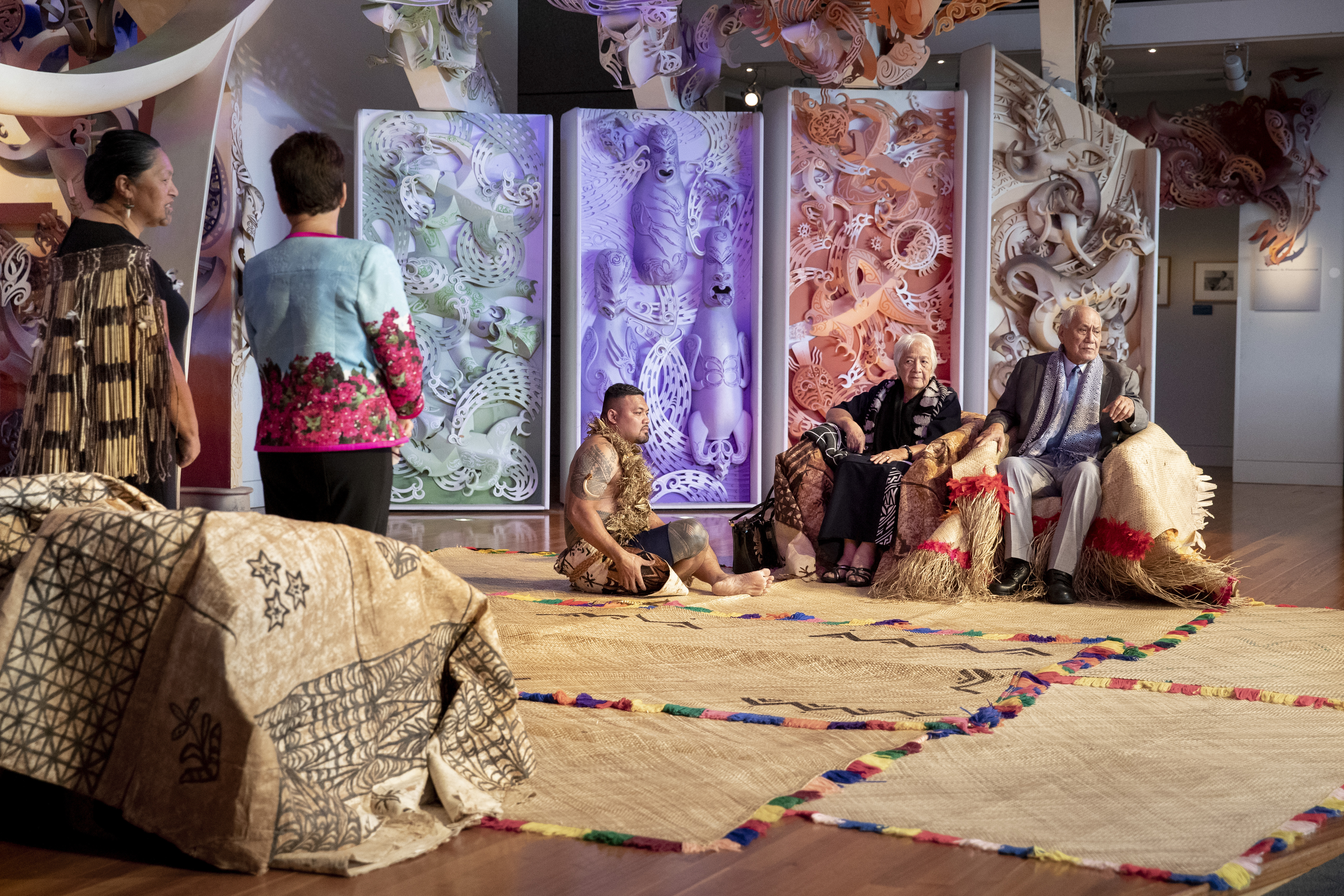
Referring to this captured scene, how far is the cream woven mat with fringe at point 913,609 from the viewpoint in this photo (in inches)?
168

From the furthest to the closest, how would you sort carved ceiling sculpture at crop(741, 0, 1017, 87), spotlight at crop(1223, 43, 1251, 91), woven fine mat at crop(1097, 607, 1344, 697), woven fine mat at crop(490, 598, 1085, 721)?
spotlight at crop(1223, 43, 1251, 91), carved ceiling sculpture at crop(741, 0, 1017, 87), woven fine mat at crop(1097, 607, 1344, 697), woven fine mat at crop(490, 598, 1085, 721)

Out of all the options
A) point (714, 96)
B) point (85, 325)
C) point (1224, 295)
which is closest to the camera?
point (85, 325)

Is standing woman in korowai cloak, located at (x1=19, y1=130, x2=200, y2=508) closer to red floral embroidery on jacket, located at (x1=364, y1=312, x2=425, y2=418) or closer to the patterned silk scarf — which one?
red floral embroidery on jacket, located at (x1=364, y1=312, x2=425, y2=418)

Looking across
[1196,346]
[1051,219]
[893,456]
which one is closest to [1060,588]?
[893,456]

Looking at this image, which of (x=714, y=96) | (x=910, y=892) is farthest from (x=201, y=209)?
(x=714, y=96)

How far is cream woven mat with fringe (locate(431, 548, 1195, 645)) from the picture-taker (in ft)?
14.0

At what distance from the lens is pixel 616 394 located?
4.71m

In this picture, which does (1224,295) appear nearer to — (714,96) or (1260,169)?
(1260,169)

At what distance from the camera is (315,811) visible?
2.12m

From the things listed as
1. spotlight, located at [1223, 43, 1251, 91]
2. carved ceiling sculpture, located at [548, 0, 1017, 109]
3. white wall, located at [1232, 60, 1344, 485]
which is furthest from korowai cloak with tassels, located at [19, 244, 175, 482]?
white wall, located at [1232, 60, 1344, 485]

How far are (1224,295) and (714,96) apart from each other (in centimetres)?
560

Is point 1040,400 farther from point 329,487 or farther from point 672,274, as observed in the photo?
point 329,487

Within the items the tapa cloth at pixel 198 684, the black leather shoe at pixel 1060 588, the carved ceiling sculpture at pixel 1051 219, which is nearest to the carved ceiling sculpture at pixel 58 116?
the tapa cloth at pixel 198 684

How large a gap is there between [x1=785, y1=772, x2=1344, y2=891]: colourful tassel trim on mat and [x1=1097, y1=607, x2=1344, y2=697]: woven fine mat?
0.99 meters
